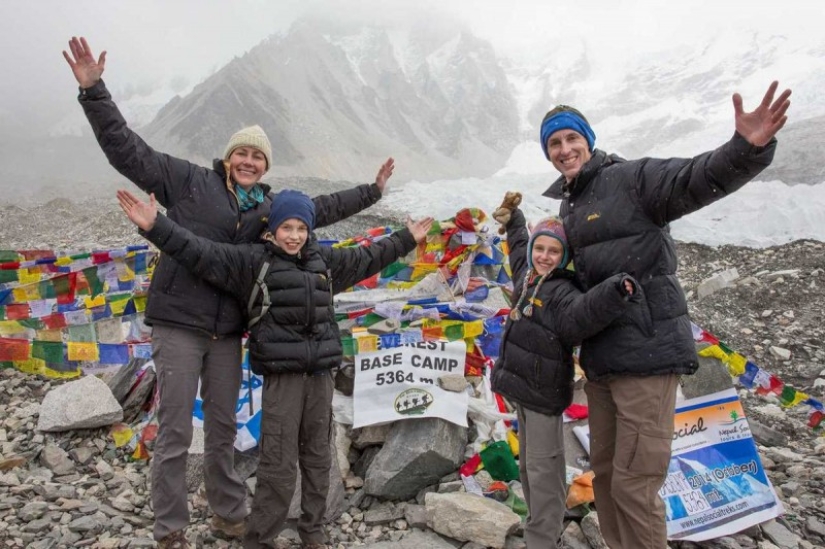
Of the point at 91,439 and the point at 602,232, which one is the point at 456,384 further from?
the point at 91,439

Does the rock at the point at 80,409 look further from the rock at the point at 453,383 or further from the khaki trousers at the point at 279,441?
the rock at the point at 453,383

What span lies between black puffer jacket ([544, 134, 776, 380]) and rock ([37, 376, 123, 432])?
3.94m

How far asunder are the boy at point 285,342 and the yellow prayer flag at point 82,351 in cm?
321

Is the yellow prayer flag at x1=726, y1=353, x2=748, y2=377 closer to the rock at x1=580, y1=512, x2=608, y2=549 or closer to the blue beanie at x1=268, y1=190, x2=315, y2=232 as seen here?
the rock at x1=580, y1=512, x2=608, y2=549

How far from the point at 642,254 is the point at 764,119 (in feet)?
2.33

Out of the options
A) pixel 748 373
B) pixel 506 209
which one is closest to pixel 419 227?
pixel 506 209

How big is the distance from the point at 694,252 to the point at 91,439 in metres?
14.2

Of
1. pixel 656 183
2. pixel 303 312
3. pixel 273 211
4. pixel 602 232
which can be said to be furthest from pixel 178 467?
pixel 656 183

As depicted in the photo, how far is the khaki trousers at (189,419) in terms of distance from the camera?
3.06 m

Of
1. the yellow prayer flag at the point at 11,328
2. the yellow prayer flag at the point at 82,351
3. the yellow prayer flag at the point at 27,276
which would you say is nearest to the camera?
the yellow prayer flag at the point at 82,351

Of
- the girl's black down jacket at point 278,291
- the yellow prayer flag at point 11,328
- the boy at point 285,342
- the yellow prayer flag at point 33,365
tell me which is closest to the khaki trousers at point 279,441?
the boy at point 285,342

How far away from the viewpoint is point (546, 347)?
2852 mm

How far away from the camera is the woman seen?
3.04m

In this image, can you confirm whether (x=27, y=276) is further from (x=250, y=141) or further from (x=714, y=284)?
(x=714, y=284)
